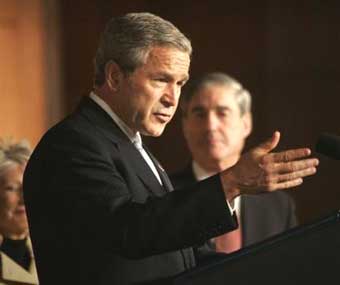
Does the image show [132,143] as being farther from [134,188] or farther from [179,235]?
[179,235]

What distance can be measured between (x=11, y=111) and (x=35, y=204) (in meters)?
2.57

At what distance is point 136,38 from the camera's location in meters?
2.19

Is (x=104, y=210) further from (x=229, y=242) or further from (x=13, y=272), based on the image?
(x=229, y=242)

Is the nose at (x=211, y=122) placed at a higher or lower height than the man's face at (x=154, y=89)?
lower

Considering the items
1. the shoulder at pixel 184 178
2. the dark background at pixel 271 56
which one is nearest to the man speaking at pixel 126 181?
the shoulder at pixel 184 178

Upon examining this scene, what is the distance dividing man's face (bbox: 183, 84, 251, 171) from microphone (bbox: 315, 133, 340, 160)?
189 centimetres

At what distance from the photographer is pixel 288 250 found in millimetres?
1629

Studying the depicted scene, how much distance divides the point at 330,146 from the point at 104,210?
0.45 m

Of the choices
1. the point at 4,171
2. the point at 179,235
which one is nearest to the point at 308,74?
the point at 4,171

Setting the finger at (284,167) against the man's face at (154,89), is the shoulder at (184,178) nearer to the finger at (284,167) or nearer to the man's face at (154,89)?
the man's face at (154,89)

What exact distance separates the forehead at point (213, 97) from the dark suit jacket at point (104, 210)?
5.15 feet

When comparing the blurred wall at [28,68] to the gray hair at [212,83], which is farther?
the blurred wall at [28,68]

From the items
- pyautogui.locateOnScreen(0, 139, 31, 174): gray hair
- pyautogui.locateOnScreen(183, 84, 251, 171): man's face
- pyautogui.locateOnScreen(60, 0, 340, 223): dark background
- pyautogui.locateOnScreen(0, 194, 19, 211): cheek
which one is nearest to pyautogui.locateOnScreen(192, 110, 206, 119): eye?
pyautogui.locateOnScreen(183, 84, 251, 171): man's face

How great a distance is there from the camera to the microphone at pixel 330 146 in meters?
1.76
